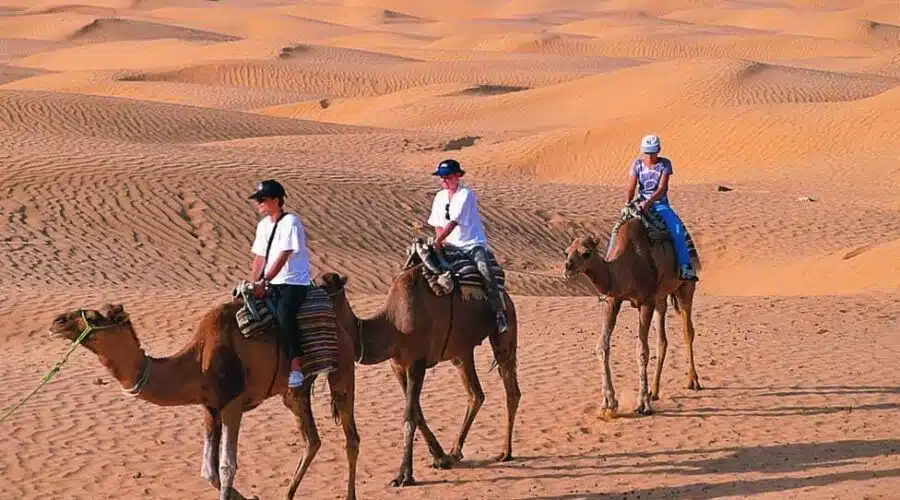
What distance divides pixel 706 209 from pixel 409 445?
18.1 m

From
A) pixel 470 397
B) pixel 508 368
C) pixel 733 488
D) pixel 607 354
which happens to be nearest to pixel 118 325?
pixel 470 397

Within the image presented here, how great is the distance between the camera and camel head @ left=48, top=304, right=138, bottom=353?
26.1 feet

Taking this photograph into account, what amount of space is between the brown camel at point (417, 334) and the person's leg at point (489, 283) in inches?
2.4

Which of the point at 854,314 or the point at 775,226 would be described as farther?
the point at 775,226

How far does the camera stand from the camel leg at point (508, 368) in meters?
11.1

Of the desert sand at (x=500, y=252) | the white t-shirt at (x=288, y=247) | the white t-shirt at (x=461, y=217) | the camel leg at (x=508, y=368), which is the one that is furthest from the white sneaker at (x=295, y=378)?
the camel leg at (x=508, y=368)

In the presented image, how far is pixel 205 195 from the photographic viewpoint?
23.7m

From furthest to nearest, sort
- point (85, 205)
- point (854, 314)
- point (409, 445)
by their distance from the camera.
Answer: point (85, 205)
point (854, 314)
point (409, 445)

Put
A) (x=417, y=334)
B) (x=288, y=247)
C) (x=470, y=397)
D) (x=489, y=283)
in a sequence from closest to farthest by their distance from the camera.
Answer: (x=288, y=247) → (x=417, y=334) → (x=489, y=283) → (x=470, y=397)

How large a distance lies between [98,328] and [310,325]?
163cm

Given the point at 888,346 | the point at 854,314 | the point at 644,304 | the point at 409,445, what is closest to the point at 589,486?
the point at 409,445

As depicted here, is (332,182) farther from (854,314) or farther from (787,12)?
(787,12)

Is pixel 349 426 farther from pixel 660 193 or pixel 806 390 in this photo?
pixel 806 390

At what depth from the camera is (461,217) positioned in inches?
419
